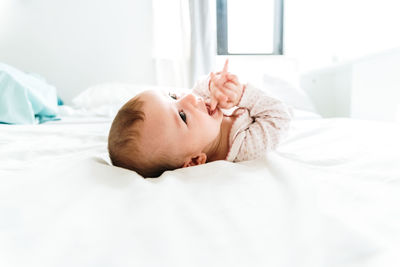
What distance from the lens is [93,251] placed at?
1.19 ft

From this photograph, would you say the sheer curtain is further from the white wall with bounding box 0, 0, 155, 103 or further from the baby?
the baby

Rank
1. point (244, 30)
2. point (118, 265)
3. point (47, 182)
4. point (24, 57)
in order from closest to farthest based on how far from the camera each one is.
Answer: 1. point (118, 265)
2. point (47, 182)
3. point (24, 57)
4. point (244, 30)

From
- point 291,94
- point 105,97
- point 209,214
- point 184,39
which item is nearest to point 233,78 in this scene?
point 209,214

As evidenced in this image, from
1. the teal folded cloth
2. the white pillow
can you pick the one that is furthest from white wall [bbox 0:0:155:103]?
the white pillow

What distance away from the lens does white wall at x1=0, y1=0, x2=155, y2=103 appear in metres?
2.75

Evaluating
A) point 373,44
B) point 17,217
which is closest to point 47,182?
point 17,217

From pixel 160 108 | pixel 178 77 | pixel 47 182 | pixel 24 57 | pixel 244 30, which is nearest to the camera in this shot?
pixel 47 182

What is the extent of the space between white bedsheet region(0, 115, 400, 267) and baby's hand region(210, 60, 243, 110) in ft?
0.74

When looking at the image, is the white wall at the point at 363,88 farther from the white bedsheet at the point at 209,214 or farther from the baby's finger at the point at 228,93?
the baby's finger at the point at 228,93

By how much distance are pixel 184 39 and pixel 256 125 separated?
2261 mm

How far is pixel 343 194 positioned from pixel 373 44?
2.14 metres

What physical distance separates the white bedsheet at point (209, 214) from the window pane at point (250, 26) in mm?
2794

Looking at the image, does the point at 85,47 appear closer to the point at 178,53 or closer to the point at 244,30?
the point at 178,53

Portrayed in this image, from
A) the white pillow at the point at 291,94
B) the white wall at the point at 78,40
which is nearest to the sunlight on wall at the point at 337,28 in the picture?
the white pillow at the point at 291,94
